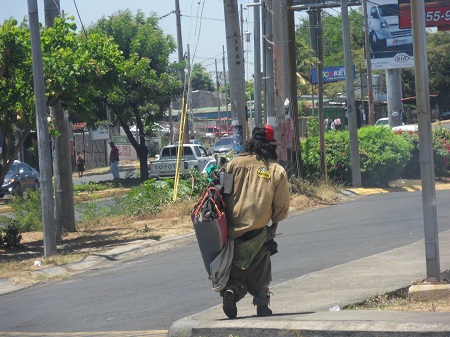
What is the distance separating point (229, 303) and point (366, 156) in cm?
1777

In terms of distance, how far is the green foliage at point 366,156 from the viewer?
78.3ft

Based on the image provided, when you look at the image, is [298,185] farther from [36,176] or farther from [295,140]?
[36,176]

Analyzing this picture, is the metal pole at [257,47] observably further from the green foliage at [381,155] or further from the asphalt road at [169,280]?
the asphalt road at [169,280]

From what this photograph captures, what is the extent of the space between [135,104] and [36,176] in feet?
17.7

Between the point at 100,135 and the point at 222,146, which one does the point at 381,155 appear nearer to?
the point at 222,146

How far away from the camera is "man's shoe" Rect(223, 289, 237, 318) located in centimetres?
686

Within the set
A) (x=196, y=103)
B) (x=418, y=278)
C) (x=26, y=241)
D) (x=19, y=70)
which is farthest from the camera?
(x=196, y=103)

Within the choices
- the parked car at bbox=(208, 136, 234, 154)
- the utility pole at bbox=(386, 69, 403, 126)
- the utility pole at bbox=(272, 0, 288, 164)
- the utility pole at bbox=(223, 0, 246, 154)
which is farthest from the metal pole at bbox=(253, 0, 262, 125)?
the utility pole at bbox=(386, 69, 403, 126)

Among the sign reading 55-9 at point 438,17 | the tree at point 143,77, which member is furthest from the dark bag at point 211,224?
the sign reading 55-9 at point 438,17

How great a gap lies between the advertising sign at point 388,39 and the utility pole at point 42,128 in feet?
101

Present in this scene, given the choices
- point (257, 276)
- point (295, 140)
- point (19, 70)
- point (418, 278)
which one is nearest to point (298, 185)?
point (295, 140)

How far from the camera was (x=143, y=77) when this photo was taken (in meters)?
34.8

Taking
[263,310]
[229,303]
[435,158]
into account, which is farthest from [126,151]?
[229,303]

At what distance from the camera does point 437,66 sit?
2458 inches
